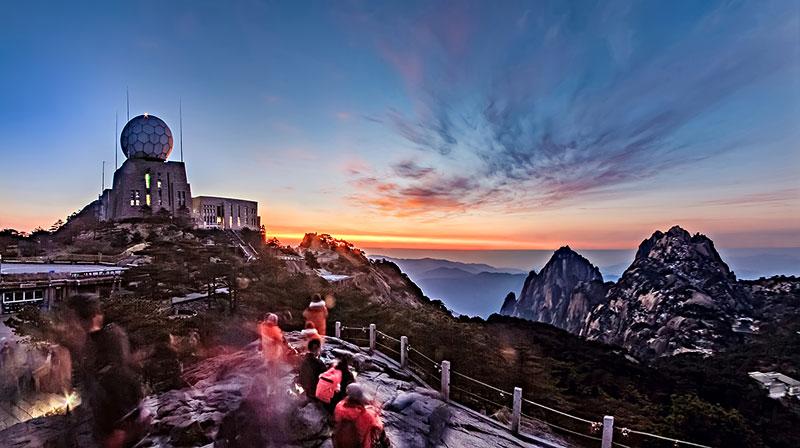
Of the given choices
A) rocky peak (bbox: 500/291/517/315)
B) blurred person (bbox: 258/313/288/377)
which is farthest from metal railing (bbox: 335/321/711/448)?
rocky peak (bbox: 500/291/517/315)

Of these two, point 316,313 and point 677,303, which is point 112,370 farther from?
point 677,303

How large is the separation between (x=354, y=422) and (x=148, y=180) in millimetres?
44889

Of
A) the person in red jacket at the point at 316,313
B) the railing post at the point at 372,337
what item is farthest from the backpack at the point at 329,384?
the railing post at the point at 372,337

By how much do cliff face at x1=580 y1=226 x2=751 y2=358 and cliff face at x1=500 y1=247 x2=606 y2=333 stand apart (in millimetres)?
15211

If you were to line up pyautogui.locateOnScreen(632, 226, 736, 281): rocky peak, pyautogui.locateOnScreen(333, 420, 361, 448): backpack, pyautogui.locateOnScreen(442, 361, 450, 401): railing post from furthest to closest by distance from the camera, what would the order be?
pyautogui.locateOnScreen(632, 226, 736, 281): rocky peak, pyautogui.locateOnScreen(442, 361, 450, 401): railing post, pyautogui.locateOnScreen(333, 420, 361, 448): backpack

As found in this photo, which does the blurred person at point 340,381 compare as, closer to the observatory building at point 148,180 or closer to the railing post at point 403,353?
the railing post at point 403,353

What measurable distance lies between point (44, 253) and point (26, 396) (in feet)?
89.2

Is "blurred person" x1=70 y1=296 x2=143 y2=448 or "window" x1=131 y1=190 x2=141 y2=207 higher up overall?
"window" x1=131 y1=190 x2=141 y2=207

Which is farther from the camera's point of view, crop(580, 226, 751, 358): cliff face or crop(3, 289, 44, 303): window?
crop(580, 226, 751, 358): cliff face

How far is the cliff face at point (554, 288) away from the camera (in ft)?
283

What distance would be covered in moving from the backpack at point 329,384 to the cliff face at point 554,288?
84288 millimetres

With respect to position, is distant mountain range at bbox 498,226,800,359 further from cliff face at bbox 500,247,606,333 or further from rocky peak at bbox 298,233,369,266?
rocky peak at bbox 298,233,369,266

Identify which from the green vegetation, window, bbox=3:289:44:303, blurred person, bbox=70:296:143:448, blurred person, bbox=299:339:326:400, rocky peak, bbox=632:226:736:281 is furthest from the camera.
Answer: rocky peak, bbox=632:226:736:281

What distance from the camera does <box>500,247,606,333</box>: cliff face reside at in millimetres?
86375
